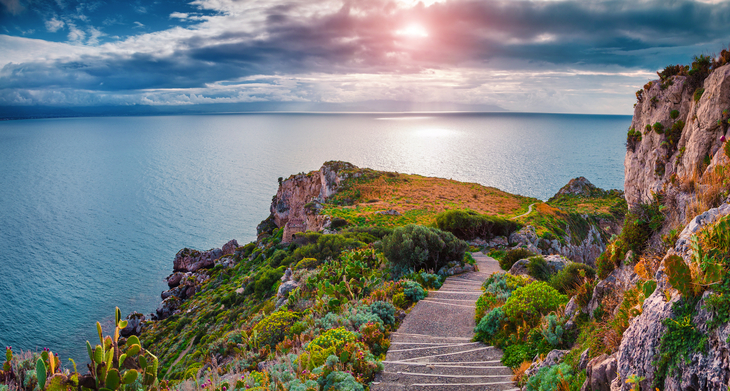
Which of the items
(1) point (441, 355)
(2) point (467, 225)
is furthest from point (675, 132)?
(1) point (441, 355)

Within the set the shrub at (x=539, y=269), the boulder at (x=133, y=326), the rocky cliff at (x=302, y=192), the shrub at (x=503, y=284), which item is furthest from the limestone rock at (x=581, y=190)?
the boulder at (x=133, y=326)

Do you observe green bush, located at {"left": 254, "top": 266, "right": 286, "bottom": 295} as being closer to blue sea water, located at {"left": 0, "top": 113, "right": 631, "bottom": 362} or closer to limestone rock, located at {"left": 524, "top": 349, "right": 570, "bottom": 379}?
blue sea water, located at {"left": 0, "top": 113, "right": 631, "bottom": 362}

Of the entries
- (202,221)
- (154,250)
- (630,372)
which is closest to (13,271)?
(154,250)

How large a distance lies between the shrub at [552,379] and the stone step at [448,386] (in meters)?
0.74

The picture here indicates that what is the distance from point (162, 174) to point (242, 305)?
107577 mm

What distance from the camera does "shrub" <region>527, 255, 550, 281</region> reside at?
1582cm

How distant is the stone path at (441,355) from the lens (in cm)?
877

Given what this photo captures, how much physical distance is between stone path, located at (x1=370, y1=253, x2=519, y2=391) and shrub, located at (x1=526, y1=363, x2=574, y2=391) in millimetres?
855

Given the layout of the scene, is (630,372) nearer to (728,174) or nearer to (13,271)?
(728,174)

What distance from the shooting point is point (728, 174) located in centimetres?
679

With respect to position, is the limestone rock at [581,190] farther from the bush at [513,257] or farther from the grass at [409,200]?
the bush at [513,257]

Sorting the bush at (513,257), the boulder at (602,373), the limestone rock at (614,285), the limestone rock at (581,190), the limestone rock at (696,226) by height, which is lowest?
the limestone rock at (581,190)

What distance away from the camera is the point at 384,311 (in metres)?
12.8

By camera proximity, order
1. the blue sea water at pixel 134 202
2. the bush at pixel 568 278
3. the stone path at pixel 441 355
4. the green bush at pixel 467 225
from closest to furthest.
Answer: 1. the stone path at pixel 441 355
2. the bush at pixel 568 278
3. the green bush at pixel 467 225
4. the blue sea water at pixel 134 202
